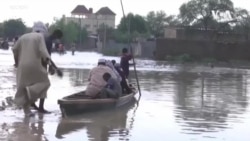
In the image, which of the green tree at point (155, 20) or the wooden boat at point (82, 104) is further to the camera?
the green tree at point (155, 20)

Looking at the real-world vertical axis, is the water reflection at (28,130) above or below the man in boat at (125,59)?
below

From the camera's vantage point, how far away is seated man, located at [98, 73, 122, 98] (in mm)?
11391

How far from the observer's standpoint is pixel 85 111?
416 inches

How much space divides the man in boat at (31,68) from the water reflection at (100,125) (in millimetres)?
715

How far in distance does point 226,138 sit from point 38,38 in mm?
3534

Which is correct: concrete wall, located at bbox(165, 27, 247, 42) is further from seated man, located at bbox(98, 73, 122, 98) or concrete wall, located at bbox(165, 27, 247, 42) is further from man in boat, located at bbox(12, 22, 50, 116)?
man in boat, located at bbox(12, 22, 50, 116)

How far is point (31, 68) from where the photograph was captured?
379 inches

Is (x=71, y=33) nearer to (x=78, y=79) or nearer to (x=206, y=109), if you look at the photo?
(x=78, y=79)

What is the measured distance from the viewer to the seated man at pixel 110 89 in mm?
11391

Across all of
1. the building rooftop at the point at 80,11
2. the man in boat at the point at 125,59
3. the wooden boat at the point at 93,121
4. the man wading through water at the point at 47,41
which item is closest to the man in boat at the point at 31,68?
the man wading through water at the point at 47,41

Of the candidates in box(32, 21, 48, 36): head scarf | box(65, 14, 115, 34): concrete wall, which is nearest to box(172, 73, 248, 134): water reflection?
box(32, 21, 48, 36): head scarf

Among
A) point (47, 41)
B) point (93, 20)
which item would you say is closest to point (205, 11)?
point (47, 41)

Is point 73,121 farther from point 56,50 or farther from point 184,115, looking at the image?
point 56,50

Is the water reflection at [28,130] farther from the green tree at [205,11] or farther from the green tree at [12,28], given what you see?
the green tree at [12,28]
